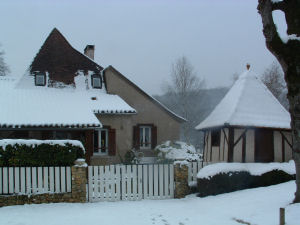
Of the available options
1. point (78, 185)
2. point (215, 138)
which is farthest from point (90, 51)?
point (78, 185)

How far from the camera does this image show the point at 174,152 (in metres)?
19.3

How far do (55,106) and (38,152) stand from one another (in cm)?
791

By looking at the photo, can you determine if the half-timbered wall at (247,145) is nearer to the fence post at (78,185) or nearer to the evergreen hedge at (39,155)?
the fence post at (78,185)

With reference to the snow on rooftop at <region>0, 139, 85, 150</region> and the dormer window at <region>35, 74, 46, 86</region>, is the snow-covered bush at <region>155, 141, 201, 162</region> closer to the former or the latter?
the dormer window at <region>35, 74, 46, 86</region>

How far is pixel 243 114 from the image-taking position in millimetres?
13133

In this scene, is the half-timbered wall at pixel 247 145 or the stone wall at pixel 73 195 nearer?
the stone wall at pixel 73 195

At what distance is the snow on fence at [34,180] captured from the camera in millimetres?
9953

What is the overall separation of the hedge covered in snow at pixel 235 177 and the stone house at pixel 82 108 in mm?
7208

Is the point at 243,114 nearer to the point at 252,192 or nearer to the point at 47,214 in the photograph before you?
the point at 252,192

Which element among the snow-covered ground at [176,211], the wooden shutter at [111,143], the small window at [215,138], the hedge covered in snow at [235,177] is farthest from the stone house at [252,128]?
the wooden shutter at [111,143]

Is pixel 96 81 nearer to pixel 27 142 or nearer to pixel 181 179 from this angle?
pixel 27 142

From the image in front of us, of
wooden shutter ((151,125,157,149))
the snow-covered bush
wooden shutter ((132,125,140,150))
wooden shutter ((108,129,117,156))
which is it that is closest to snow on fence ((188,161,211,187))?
the snow-covered bush

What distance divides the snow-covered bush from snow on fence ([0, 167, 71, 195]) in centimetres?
927

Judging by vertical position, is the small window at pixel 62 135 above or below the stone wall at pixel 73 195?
above
